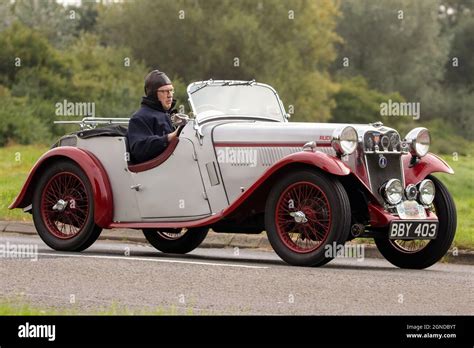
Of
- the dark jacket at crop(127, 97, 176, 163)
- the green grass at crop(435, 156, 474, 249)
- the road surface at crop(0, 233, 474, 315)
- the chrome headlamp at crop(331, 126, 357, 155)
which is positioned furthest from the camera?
the green grass at crop(435, 156, 474, 249)

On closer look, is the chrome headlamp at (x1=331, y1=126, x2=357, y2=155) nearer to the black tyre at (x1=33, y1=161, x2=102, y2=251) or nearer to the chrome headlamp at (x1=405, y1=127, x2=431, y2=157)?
the chrome headlamp at (x1=405, y1=127, x2=431, y2=157)

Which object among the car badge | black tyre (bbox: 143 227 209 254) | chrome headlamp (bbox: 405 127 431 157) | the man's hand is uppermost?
the man's hand

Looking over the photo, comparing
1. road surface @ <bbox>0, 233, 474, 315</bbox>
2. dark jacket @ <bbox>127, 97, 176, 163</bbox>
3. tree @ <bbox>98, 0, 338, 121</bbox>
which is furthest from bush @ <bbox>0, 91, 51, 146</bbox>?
road surface @ <bbox>0, 233, 474, 315</bbox>

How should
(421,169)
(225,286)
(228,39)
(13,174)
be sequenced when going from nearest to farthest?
(225,286) → (421,169) → (13,174) → (228,39)

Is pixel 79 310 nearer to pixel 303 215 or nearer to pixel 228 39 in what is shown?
pixel 303 215

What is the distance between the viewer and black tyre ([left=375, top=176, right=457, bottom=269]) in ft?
40.5

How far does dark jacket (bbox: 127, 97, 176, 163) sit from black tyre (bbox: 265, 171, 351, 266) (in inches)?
61.2

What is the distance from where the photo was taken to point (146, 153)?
42.1ft

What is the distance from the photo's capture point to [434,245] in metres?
12.4

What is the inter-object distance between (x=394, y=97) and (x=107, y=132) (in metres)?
63.4

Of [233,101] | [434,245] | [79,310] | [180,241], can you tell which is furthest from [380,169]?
[79,310]

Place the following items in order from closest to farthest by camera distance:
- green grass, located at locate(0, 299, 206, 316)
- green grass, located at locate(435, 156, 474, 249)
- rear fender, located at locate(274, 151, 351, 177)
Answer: green grass, located at locate(0, 299, 206, 316), rear fender, located at locate(274, 151, 351, 177), green grass, located at locate(435, 156, 474, 249)

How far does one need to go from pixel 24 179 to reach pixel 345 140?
1168 centimetres

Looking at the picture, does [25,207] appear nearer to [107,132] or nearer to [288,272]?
[107,132]
